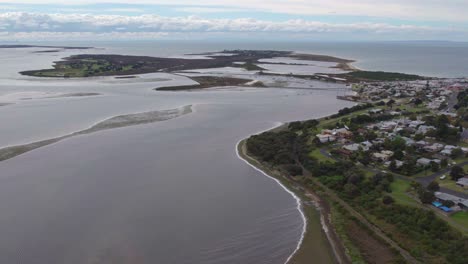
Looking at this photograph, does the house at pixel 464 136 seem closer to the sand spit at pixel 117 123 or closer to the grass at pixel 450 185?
the grass at pixel 450 185

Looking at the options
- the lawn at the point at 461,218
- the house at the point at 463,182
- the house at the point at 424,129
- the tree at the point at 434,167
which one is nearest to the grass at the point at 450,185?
the house at the point at 463,182

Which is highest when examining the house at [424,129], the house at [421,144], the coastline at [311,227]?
the house at [424,129]

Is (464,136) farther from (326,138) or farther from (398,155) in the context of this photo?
(326,138)

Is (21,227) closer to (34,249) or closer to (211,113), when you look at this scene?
(34,249)

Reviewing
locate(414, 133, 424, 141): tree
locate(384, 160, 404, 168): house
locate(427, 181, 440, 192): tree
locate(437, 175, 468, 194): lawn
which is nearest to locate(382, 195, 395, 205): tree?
locate(427, 181, 440, 192): tree

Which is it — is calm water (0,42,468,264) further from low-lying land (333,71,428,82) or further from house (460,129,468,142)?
low-lying land (333,71,428,82)
